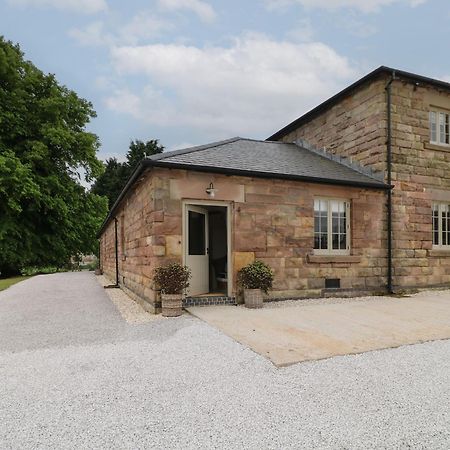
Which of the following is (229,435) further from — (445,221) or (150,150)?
(150,150)

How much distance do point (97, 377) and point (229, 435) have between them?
1785 mm

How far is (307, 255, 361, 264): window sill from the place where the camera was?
28.5 feet

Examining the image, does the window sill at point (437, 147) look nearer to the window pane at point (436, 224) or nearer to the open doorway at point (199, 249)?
the window pane at point (436, 224)

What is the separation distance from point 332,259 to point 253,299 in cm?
266

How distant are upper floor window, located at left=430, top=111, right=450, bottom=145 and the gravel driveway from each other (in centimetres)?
838

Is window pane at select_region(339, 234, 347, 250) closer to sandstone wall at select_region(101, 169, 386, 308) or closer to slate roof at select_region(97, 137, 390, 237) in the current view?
sandstone wall at select_region(101, 169, 386, 308)

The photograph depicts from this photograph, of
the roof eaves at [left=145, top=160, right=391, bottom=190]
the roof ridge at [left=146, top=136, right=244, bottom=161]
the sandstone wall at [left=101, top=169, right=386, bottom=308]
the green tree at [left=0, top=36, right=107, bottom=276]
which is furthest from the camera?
the green tree at [left=0, top=36, right=107, bottom=276]

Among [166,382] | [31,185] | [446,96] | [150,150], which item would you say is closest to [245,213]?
[166,382]

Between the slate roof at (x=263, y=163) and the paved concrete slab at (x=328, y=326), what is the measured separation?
3.02 meters

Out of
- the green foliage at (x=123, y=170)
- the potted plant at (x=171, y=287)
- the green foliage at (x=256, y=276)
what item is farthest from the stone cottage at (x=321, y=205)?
the green foliage at (x=123, y=170)

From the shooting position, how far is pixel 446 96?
35.7 ft

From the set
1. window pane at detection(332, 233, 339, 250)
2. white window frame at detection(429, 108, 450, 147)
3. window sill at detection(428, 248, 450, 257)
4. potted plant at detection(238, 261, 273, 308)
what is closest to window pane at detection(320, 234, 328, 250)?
window pane at detection(332, 233, 339, 250)

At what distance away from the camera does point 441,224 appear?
10797mm

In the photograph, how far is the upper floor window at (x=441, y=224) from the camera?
35.5 feet
